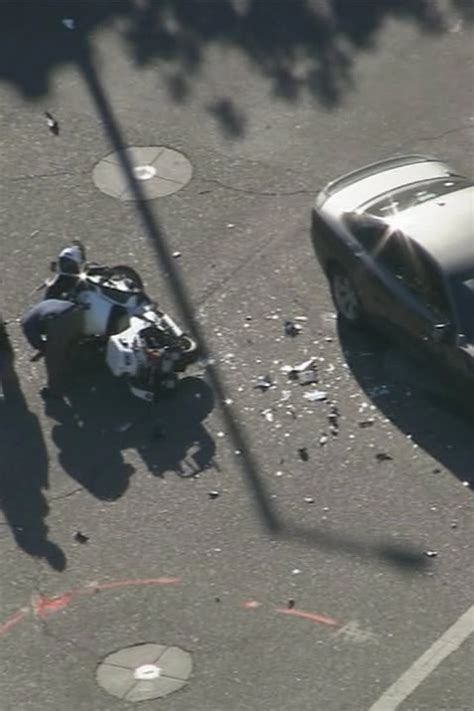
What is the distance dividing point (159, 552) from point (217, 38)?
818cm

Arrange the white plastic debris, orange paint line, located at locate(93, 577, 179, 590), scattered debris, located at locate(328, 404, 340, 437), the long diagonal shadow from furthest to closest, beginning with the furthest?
the white plastic debris → scattered debris, located at locate(328, 404, 340, 437) → the long diagonal shadow → orange paint line, located at locate(93, 577, 179, 590)

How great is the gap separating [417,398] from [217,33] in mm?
6792

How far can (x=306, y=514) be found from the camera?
14359mm

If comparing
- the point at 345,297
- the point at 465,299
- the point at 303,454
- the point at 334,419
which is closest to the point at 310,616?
the point at 303,454

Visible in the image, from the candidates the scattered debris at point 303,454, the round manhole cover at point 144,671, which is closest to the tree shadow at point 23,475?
the round manhole cover at point 144,671

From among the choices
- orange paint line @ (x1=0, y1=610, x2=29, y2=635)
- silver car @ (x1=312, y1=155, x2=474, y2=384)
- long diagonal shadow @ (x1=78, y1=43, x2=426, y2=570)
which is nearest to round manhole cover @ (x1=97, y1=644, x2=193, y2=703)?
orange paint line @ (x1=0, y1=610, x2=29, y2=635)

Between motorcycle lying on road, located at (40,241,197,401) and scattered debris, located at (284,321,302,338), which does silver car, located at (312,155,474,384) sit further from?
motorcycle lying on road, located at (40,241,197,401)

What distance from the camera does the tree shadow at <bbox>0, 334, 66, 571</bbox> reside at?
47.1ft

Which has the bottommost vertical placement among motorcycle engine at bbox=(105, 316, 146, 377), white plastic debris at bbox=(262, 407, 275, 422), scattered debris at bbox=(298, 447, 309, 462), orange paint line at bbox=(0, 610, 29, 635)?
orange paint line at bbox=(0, 610, 29, 635)

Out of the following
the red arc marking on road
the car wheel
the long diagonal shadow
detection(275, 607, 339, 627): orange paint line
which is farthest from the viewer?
the car wheel

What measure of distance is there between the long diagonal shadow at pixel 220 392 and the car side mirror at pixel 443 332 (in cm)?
189

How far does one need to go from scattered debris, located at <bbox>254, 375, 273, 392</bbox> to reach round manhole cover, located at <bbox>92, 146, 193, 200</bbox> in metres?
3.20

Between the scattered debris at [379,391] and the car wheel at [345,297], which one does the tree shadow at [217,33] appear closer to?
the car wheel at [345,297]

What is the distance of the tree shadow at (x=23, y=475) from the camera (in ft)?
47.1
